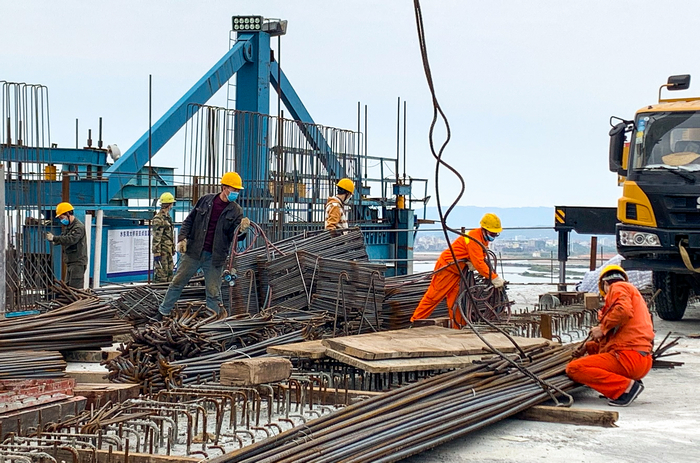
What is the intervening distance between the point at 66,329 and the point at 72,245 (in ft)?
15.1

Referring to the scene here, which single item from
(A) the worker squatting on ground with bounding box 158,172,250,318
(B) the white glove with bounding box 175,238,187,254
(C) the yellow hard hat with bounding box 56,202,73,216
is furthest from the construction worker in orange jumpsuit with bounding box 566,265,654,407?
(C) the yellow hard hat with bounding box 56,202,73,216

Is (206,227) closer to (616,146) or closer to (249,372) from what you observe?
(249,372)

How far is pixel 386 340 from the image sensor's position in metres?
8.59

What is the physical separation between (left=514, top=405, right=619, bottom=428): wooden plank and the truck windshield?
6.52 meters

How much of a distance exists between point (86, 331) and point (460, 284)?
4136mm

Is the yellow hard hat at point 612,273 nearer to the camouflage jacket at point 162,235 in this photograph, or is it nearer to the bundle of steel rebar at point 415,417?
the bundle of steel rebar at point 415,417

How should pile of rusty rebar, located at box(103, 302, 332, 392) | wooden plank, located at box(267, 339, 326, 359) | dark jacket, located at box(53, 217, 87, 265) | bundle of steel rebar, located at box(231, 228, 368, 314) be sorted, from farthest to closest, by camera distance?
dark jacket, located at box(53, 217, 87, 265) < bundle of steel rebar, located at box(231, 228, 368, 314) < wooden plank, located at box(267, 339, 326, 359) < pile of rusty rebar, located at box(103, 302, 332, 392)

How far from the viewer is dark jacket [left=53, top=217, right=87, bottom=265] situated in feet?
44.6

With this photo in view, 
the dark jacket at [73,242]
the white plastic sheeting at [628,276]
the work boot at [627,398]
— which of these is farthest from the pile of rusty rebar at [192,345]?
the white plastic sheeting at [628,276]

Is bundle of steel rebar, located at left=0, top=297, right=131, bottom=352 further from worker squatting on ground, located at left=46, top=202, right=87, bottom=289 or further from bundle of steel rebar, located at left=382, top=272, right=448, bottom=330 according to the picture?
worker squatting on ground, located at left=46, top=202, right=87, bottom=289

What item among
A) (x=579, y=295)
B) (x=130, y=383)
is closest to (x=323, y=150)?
(x=579, y=295)

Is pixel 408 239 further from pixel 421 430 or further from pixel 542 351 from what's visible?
pixel 421 430

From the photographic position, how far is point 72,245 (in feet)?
45.5

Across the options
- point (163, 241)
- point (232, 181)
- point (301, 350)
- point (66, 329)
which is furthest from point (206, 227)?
point (163, 241)
